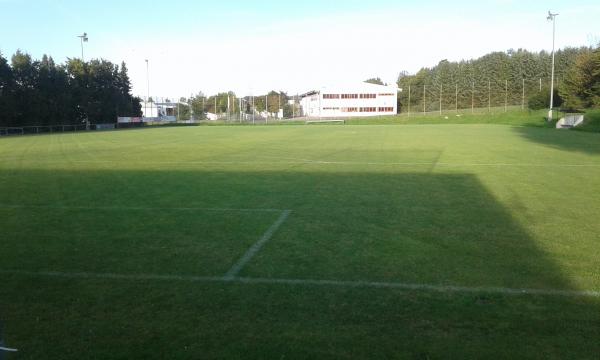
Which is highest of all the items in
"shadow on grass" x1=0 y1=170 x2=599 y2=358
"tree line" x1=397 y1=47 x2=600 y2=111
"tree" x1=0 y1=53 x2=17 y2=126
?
"tree line" x1=397 y1=47 x2=600 y2=111

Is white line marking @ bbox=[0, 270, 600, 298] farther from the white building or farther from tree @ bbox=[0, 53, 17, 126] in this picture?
the white building

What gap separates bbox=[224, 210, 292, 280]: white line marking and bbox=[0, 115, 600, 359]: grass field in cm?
3

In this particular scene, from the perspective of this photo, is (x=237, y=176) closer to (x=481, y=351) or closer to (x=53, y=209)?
(x=53, y=209)

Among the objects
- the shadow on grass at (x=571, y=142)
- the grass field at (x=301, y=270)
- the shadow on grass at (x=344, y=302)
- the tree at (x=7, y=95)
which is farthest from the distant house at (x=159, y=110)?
the shadow on grass at (x=344, y=302)

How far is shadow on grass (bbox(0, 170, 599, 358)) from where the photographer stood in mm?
3828

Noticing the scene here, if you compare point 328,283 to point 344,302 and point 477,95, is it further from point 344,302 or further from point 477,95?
point 477,95

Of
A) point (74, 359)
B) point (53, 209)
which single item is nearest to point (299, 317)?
point (74, 359)

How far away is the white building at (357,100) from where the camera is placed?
106688mm

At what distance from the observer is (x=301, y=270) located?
5.60 metres

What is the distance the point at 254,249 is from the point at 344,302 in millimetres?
2145

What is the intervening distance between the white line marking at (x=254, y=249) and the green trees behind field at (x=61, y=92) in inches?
2092

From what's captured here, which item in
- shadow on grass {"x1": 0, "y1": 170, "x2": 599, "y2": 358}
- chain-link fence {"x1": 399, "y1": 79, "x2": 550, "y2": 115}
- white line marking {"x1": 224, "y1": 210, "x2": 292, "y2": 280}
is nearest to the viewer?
shadow on grass {"x1": 0, "y1": 170, "x2": 599, "y2": 358}

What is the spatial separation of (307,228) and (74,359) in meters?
4.42

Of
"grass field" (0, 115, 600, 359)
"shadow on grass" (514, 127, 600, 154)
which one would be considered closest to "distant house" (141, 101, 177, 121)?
"shadow on grass" (514, 127, 600, 154)
